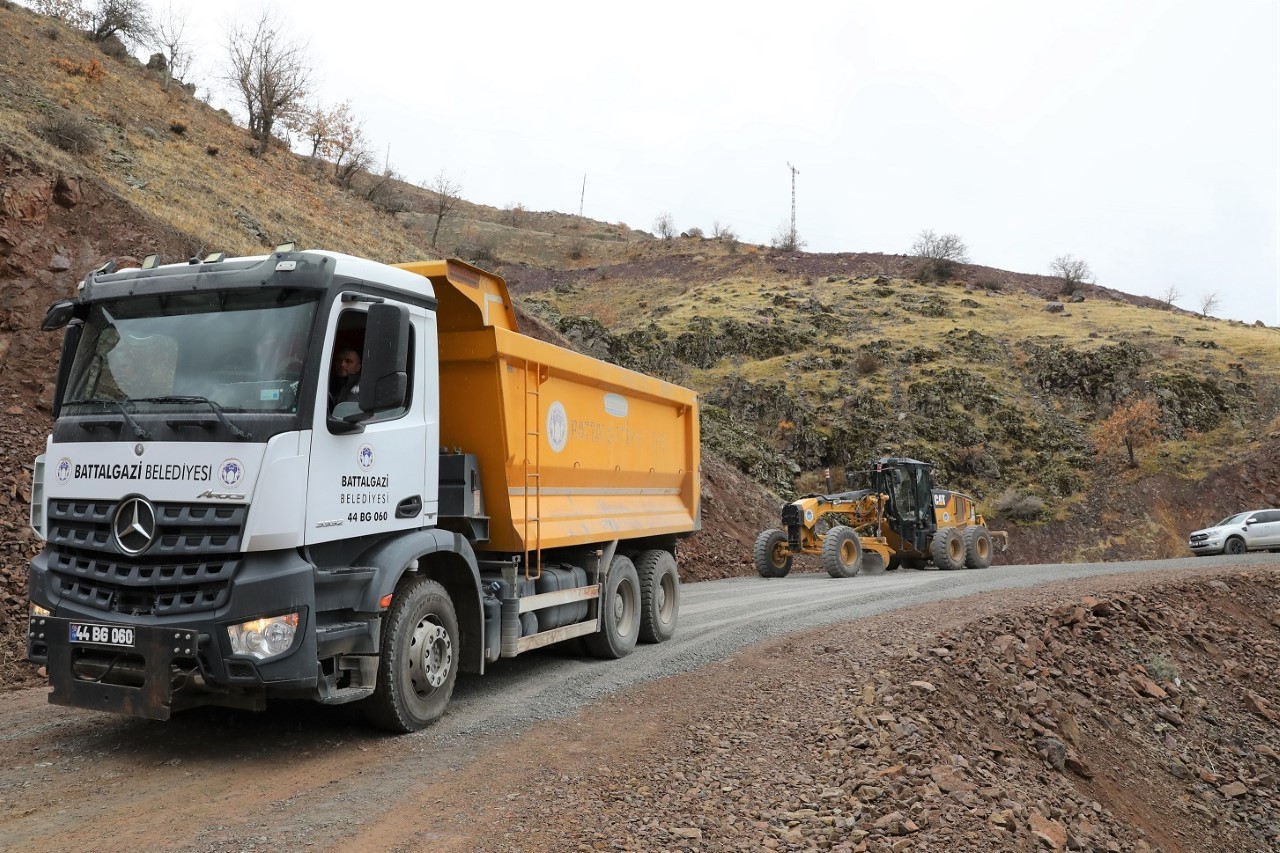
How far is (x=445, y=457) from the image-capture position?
23.8 feet

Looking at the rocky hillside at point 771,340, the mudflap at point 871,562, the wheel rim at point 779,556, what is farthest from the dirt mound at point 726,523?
the mudflap at point 871,562

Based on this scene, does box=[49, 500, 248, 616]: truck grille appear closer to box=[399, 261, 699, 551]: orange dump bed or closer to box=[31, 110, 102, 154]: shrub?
box=[399, 261, 699, 551]: orange dump bed

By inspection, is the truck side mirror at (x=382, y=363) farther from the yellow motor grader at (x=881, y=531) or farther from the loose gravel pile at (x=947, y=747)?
the yellow motor grader at (x=881, y=531)

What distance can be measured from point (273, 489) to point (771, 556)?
15.6 metres

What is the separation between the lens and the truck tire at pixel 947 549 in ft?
71.4

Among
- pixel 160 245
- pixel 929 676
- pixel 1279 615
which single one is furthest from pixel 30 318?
pixel 1279 615

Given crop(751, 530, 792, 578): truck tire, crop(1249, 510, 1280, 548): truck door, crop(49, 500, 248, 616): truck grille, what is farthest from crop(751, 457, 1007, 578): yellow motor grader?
crop(49, 500, 248, 616): truck grille

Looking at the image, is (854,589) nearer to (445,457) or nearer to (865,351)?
(445,457)

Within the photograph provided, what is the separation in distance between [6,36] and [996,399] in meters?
34.8

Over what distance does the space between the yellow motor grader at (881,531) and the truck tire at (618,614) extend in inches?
401

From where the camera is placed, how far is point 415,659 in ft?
20.9

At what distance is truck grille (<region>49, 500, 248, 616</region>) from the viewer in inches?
206

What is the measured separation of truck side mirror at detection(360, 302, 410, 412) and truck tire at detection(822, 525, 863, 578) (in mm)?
14710

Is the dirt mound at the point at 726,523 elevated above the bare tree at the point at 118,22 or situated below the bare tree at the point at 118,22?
below
